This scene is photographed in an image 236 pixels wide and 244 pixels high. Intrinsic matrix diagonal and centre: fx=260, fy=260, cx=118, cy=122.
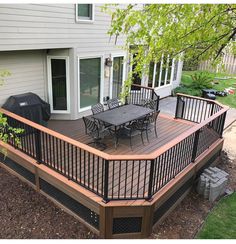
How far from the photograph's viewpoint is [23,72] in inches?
283

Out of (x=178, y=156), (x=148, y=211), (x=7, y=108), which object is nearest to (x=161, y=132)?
(x=178, y=156)

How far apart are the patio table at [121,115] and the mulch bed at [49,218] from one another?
90.4 inches

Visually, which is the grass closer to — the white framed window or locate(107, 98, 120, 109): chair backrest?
locate(107, 98, 120, 109): chair backrest

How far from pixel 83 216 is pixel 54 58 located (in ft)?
15.5

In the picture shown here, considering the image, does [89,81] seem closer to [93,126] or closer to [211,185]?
[93,126]

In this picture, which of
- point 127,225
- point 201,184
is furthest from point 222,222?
point 127,225

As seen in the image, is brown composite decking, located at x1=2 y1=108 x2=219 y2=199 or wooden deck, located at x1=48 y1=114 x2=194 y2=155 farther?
wooden deck, located at x1=48 y1=114 x2=194 y2=155

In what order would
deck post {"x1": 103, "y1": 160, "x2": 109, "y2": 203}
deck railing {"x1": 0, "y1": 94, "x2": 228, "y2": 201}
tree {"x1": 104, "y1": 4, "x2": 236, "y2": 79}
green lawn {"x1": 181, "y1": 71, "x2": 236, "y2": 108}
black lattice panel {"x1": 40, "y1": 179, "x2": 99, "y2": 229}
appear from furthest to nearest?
green lawn {"x1": 181, "y1": 71, "x2": 236, "y2": 108}, black lattice panel {"x1": 40, "y1": 179, "x2": 99, "y2": 229}, deck railing {"x1": 0, "y1": 94, "x2": 228, "y2": 201}, deck post {"x1": 103, "y1": 160, "x2": 109, "y2": 203}, tree {"x1": 104, "y1": 4, "x2": 236, "y2": 79}

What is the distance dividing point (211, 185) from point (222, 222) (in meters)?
0.82

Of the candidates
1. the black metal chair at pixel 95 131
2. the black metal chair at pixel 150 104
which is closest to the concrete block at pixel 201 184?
the black metal chair at pixel 95 131

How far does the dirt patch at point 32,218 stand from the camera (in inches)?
186

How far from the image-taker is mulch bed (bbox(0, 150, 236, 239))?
4746 millimetres

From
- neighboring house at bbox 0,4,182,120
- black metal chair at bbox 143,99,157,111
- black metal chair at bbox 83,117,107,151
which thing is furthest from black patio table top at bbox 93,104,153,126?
neighboring house at bbox 0,4,182,120

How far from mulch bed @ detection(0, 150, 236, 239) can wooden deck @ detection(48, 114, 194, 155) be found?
164cm
